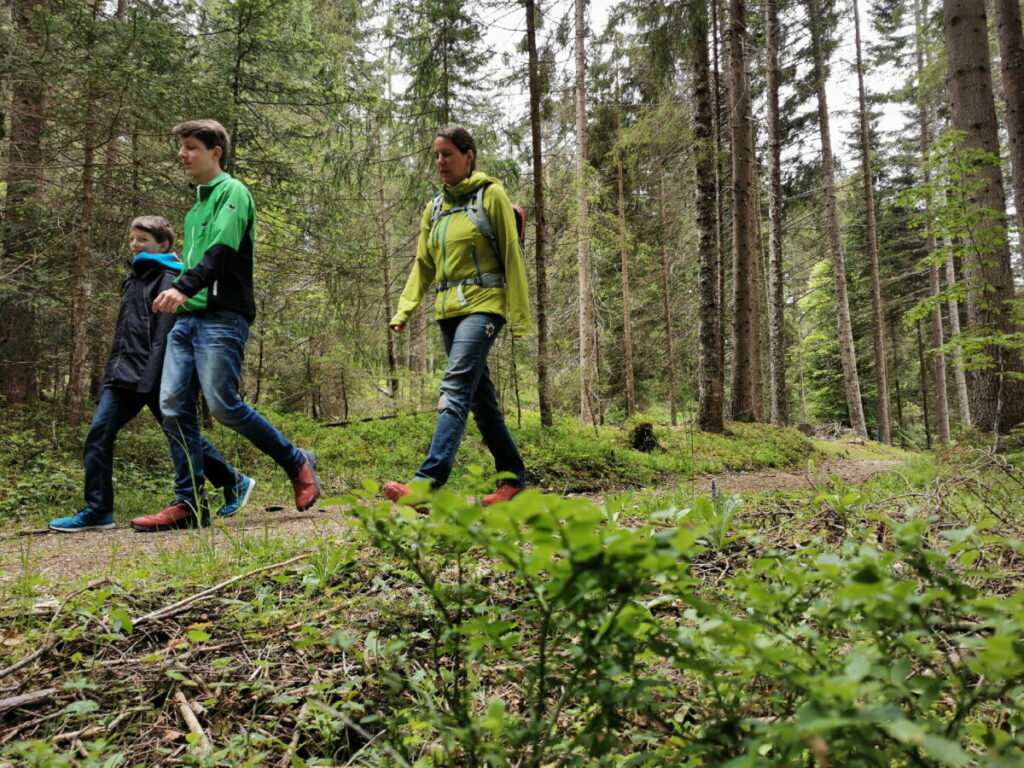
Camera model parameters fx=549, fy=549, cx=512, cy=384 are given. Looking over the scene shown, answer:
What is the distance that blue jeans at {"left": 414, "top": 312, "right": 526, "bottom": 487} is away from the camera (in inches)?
131

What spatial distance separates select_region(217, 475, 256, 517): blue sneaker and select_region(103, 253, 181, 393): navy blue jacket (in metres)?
0.92

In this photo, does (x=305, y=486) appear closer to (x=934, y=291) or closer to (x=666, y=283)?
(x=666, y=283)

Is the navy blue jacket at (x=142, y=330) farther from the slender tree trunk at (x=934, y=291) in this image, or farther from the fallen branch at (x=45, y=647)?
the slender tree trunk at (x=934, y=291)

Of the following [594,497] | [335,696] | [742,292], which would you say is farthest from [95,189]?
[742,292]

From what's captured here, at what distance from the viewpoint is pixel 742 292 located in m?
11.6

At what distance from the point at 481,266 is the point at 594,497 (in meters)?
2.73

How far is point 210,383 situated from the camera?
11.6ft

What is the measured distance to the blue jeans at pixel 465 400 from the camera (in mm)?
3318

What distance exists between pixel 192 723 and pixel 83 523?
3.29m

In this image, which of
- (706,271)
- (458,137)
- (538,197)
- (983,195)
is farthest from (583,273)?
(458,137)

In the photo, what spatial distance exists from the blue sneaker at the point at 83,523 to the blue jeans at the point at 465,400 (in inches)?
94.6

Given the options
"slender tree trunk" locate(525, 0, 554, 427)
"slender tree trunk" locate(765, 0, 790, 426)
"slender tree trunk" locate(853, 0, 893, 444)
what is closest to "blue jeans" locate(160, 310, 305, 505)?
"slender tree trunk" locate(525, 0, 554, 427)

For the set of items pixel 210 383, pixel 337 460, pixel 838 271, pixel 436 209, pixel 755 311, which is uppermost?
pixel 838 271

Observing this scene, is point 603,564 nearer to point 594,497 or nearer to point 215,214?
point 215,214
